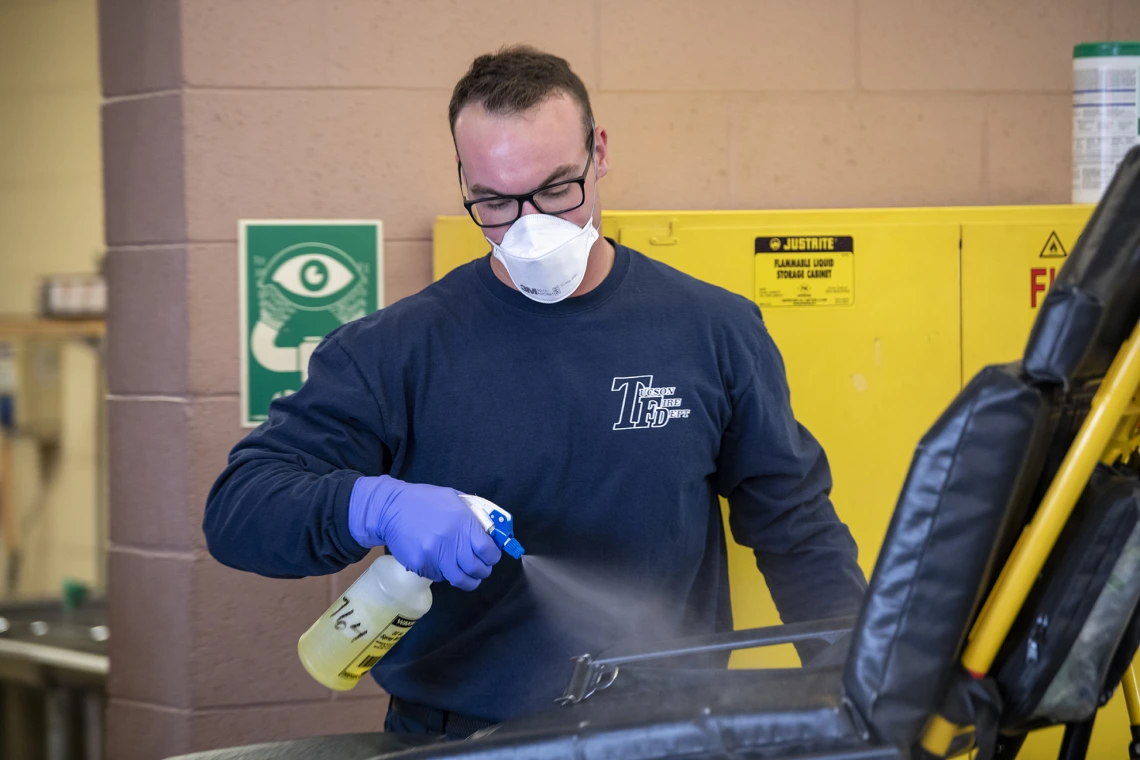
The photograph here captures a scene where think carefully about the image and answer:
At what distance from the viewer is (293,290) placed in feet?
7.10

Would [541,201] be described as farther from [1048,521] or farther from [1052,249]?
[1052,249]

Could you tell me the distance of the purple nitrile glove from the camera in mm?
1231

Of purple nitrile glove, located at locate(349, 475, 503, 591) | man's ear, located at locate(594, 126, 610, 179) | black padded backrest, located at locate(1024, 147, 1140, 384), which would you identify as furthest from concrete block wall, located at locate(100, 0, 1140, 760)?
black padded backrest, located at locate(1024, 147, 1140, 384)

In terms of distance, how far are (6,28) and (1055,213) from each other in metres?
3.76

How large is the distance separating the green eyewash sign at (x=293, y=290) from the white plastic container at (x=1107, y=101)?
136 centimetres

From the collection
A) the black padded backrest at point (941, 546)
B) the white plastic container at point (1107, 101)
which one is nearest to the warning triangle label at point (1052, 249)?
the white plastic container at point (1107, 101)

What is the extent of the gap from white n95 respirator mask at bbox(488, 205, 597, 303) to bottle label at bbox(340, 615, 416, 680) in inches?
19.1

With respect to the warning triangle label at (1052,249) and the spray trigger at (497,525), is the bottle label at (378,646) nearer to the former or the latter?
the spray trigger at (497,525)

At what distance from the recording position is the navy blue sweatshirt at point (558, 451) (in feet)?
4.91

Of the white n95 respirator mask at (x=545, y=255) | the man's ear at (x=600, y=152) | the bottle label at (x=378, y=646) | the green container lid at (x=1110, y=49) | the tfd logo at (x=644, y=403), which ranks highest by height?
the green container lid at (x=1110, y=49)

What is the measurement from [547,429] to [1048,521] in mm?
812

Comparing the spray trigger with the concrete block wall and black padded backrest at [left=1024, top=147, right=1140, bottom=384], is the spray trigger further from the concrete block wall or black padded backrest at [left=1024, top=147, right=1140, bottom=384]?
the concrete block wall

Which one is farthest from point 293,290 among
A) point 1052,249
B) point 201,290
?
point 1052,249

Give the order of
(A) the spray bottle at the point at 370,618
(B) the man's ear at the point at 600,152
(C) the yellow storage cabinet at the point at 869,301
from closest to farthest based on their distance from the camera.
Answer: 1. (A) the spray bottle at the point at 370,618
2. (B) the man's ear at the point at 600,152
3. (C) the yellow storage cabinet at the point at 869,301
